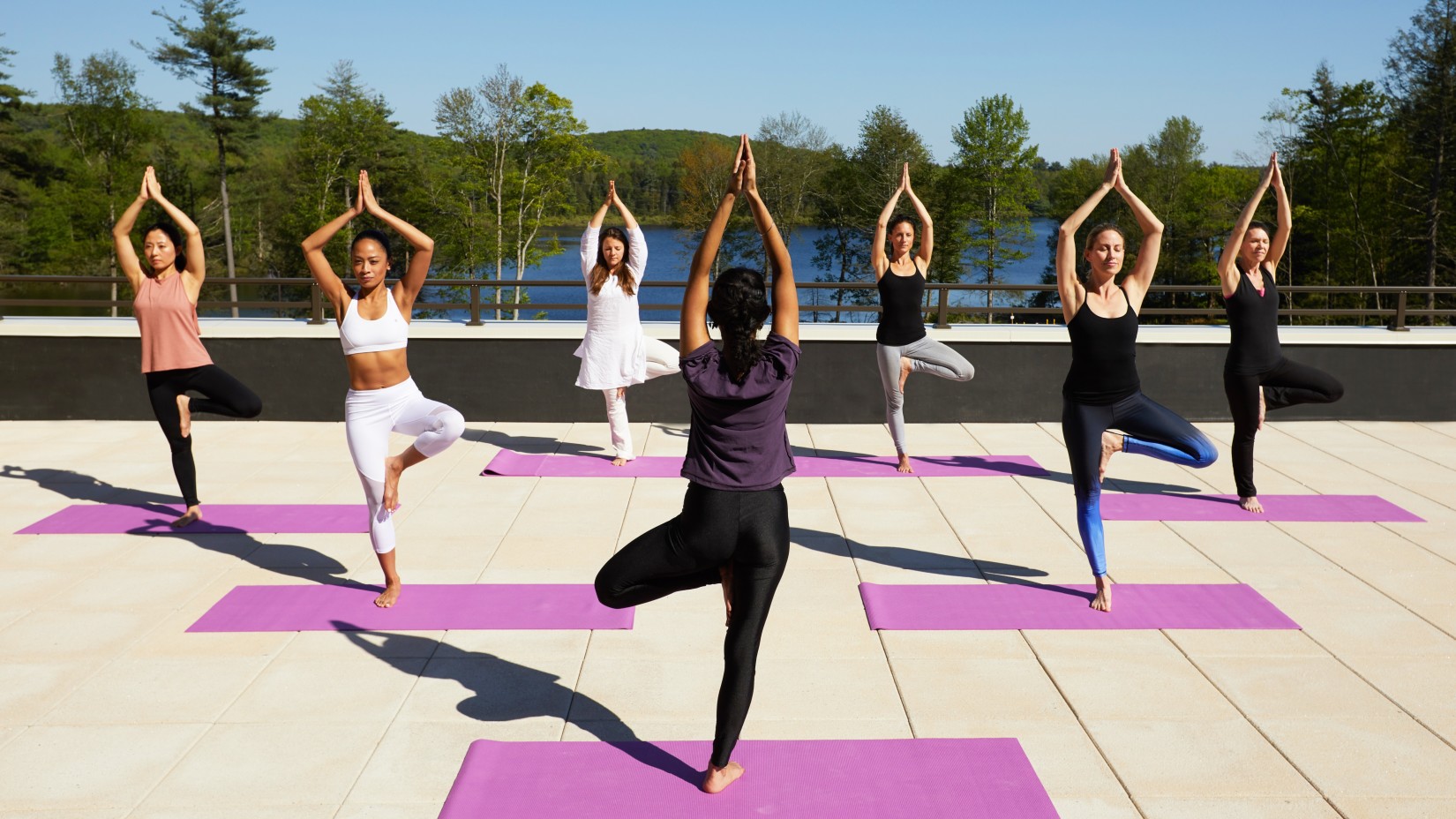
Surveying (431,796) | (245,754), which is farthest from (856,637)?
(245,754)

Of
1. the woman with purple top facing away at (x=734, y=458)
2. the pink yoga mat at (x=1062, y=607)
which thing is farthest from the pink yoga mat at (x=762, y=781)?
the pink yoga mat at (x=1062, y=607)

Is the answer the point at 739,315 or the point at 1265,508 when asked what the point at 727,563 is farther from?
the point at 1265,508

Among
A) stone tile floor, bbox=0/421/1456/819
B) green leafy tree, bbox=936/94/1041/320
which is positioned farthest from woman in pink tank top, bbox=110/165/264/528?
green leafy tree, bbox=936/94/1041/320

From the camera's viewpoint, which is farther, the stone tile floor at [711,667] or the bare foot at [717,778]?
the stone tile floor at [711,667]

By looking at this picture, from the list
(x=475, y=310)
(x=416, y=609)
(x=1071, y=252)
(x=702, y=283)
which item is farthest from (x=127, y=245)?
(x=1071, y=252)

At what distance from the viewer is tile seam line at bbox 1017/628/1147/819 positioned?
3643 mm

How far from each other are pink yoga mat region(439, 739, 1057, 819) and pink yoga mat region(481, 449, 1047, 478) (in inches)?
178

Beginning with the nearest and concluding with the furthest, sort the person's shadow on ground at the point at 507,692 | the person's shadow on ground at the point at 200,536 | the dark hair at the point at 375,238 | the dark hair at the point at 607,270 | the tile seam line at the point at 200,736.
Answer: the tile seam line at the point at 200,736
the person's shadow on ground at the point at 507,692
the dark hair at the point at 375,238
the person's shadow on ground at the point at 200,536
the dark hair at the point at 607,270

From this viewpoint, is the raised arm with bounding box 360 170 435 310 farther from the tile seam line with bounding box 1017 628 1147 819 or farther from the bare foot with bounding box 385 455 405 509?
the tile seam line with bounding box 1017 628 1147 819

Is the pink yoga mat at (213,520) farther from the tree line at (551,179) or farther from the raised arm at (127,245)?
the tree line at (551,179)

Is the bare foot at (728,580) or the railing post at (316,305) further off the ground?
the railing post at (316,305)

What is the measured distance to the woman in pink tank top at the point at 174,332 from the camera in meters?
6.59

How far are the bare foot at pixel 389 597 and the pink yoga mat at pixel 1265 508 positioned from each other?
450 centimetres

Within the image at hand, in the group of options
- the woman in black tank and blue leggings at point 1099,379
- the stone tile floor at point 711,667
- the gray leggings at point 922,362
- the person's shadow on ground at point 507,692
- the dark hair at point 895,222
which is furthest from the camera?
the gray leggings at point 922,362
